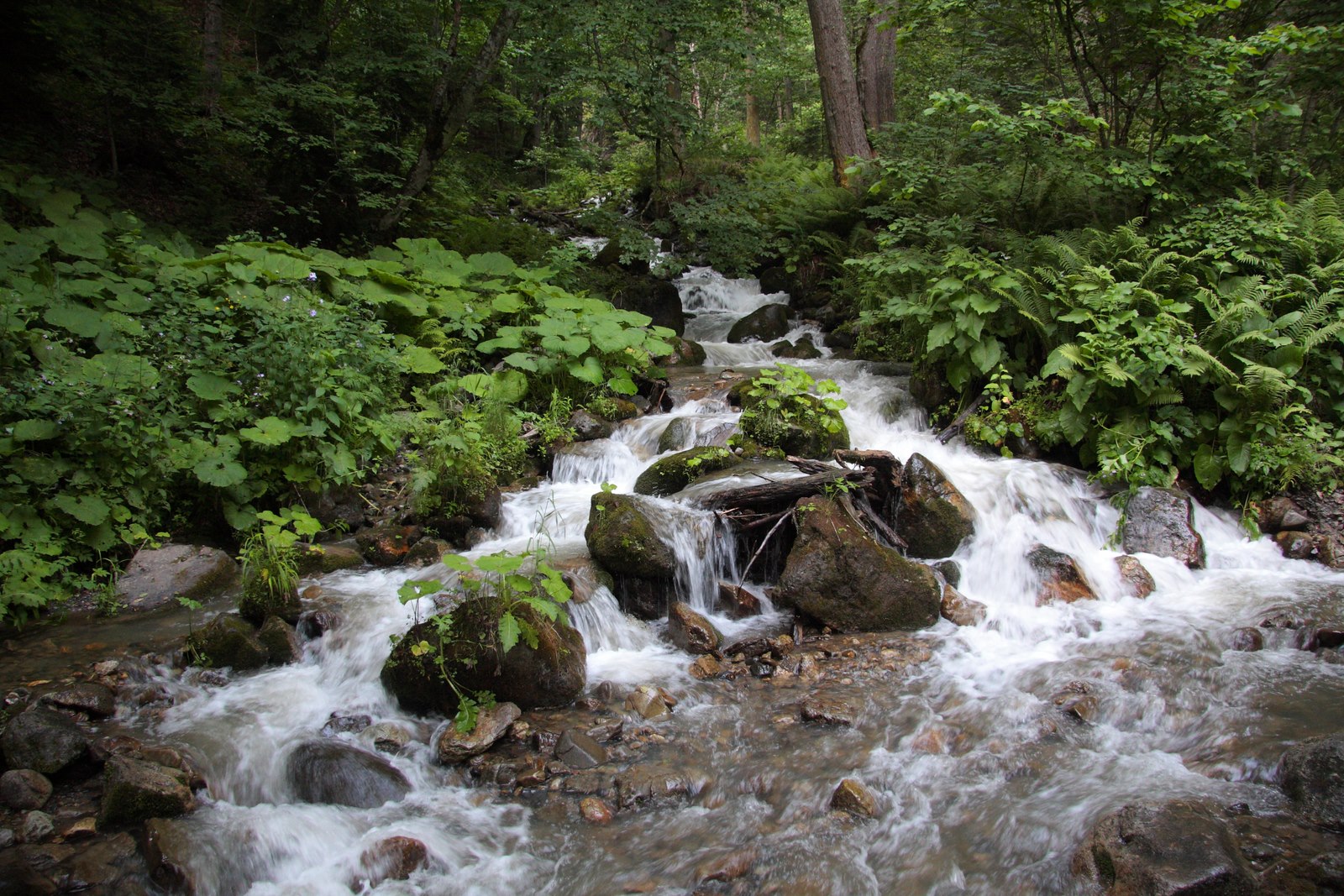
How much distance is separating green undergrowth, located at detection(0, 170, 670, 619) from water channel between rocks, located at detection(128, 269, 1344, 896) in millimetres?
1324

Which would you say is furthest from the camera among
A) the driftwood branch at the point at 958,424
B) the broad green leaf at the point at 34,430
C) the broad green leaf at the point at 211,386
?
the driftwood branch at the point at 958,424

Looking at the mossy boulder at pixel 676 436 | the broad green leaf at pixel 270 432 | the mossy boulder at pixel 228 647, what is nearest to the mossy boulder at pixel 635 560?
the mossy boulder at pixel 676 436

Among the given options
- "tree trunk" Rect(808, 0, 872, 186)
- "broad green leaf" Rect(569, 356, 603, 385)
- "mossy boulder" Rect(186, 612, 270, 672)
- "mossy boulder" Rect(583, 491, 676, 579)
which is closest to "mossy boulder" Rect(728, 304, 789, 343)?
"tree trunk" Rect(808, 0, 872, 186)

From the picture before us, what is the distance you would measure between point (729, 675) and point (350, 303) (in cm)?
575

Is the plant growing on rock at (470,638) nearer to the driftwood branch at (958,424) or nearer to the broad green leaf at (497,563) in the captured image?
the broad green leaf at (497,563)

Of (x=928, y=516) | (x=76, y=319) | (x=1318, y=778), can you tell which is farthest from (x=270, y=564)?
(x=1318, y=778)

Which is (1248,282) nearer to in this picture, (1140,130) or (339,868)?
(1140,130)

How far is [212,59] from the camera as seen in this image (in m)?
10.3

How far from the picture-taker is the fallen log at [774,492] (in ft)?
20.0

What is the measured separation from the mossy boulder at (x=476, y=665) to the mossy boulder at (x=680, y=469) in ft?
8.40

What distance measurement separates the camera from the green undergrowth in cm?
512

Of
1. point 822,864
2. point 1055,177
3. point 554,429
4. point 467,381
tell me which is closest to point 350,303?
point 467,381

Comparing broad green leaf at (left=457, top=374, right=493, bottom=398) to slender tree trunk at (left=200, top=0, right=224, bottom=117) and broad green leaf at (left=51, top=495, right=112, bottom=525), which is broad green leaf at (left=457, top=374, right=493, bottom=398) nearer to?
broad green leaf at (left=51, top=495, right=112, bottom=525)

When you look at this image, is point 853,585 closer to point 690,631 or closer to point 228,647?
point 690,631
